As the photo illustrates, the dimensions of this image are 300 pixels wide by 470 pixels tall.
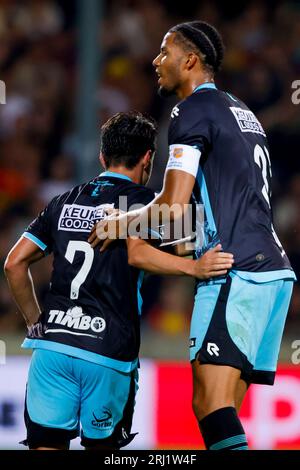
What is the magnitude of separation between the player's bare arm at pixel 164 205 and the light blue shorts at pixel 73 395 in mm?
637

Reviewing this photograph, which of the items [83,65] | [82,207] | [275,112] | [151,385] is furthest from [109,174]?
[275,112]

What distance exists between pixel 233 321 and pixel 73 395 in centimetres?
88

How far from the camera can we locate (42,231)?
5.03 meters

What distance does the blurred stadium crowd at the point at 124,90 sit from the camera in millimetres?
9438

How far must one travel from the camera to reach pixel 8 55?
11445 millimetres

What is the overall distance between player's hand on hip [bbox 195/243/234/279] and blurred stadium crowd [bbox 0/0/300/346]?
4.44 m

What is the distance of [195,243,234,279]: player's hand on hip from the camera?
446 cm

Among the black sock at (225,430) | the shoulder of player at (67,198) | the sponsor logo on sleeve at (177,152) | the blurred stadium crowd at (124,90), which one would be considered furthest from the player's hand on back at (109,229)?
the blurred stadium crowd at (124,90)

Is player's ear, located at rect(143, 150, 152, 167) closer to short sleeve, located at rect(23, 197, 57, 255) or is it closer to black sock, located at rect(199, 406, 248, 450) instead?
short sleeve, located at rect(23, 197, 57, 255)

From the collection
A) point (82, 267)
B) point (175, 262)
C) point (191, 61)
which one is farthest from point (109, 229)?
point (191, 61)

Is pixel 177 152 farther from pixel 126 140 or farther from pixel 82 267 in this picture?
pixel 82 267

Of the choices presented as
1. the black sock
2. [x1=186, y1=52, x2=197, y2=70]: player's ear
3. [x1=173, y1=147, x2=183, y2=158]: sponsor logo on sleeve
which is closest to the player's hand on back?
[x1=173, y1=147, x2=183, y2=158]: sponsor logo on sleeve

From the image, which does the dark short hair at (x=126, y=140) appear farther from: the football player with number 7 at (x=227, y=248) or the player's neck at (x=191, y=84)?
the football player with number 7 at (x=227, y=248)

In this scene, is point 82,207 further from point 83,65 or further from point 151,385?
point 83,65
